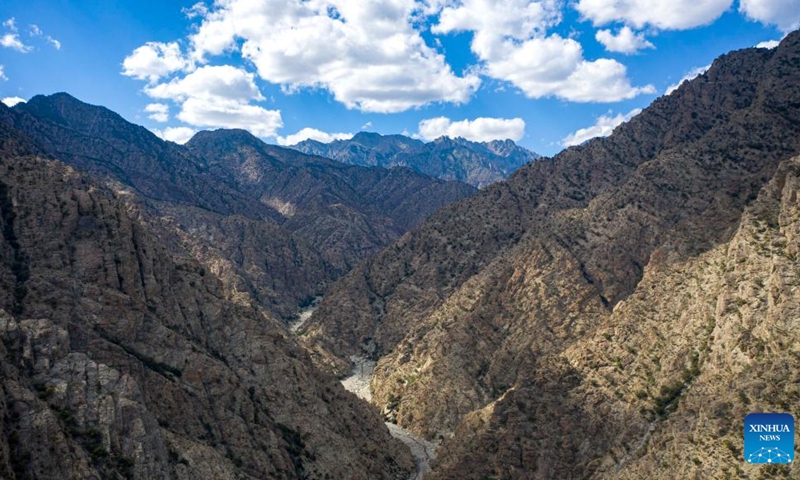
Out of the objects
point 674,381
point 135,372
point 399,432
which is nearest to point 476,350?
point 399,432

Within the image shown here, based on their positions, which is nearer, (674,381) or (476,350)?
(674,381)

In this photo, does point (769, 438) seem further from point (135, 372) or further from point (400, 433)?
point (400, 433)

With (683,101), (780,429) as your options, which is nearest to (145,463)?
(780,429)

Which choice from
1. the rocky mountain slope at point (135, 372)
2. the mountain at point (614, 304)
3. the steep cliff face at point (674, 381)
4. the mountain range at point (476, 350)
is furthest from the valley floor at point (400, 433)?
the steep cliff face at point (674, 381)

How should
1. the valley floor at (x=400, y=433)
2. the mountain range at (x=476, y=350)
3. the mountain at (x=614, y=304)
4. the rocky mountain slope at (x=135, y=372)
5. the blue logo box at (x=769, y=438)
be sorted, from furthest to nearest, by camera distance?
the valley floor at (x=400, y=433) < the mountain at (x=614, y=304) < the mountain range at (x=476, y=350) < the rocky mountain slope at (x=135, y=372) < the blue logo box at (x=769, y=438)

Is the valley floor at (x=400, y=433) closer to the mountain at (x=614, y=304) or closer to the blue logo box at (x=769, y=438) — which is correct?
the mountain at (x=614, y=304)
